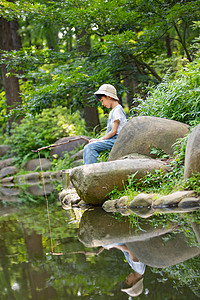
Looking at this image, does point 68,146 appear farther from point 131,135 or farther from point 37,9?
point 131,135

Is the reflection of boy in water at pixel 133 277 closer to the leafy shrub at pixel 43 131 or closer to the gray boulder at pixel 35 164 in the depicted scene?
the gray boulder at pixel 35 164

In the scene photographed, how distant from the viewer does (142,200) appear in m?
4.69

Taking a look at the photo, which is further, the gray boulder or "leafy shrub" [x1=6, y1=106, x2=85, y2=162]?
"leafy shrub" [x1=6, y1=106, x2=85, y2=162]

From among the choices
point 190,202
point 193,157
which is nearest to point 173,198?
point 190,202

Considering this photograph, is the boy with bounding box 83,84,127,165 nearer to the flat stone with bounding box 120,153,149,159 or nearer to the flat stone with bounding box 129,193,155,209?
the flat stone with bounding box 120,153,149,159

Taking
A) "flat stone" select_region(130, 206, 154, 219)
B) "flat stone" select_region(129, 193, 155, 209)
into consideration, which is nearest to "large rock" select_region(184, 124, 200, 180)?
"flat stone" select_region(129, 193, 155, 209)

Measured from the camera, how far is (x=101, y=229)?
12.4ft

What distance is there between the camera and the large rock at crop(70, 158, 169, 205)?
518 centimetres

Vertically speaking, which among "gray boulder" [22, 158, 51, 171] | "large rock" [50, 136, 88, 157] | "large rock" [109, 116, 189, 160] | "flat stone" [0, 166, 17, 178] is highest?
"large rock" [109, 116, 189, 160]

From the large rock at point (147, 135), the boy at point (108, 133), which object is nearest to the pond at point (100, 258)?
the large rock at point (147, 135)

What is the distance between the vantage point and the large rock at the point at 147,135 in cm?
587

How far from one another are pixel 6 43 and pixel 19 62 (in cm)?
776

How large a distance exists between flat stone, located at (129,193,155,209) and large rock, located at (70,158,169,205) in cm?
49

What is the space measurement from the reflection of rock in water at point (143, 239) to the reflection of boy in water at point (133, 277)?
0.04 m
